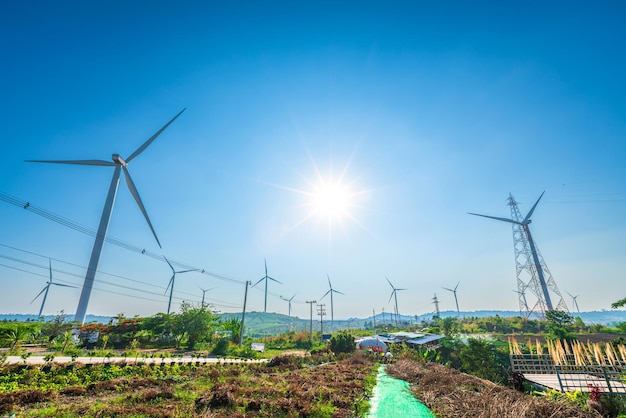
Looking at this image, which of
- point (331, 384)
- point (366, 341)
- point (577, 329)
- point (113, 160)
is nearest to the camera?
point (331, 384)

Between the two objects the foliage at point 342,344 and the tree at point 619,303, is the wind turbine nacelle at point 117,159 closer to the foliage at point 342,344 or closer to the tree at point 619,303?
the foliage at point 342,344

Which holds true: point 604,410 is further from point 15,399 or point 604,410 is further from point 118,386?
point 15,399

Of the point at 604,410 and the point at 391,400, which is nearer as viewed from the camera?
the point at 604,410

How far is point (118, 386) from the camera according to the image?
44.2ft

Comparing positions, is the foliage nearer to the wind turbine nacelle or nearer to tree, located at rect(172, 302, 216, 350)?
tree, located at rect(172, 302, 216, 350)

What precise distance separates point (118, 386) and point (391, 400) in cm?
1398

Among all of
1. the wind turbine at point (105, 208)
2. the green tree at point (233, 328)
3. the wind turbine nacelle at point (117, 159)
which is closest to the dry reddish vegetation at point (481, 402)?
the wind turbine at point (105, 208)

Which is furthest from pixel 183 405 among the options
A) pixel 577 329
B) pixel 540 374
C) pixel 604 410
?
pixel 577 329

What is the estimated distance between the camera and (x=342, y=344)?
124 ft

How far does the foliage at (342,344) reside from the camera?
1471 inches

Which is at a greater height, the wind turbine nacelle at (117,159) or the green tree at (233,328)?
the wind turbine nacelle at (117,159)

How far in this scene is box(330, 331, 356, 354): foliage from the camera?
3738 cm

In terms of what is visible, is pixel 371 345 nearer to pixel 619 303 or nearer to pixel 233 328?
pixel 233 328

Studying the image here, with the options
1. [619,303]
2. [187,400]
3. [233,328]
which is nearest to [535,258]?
[619,303]
